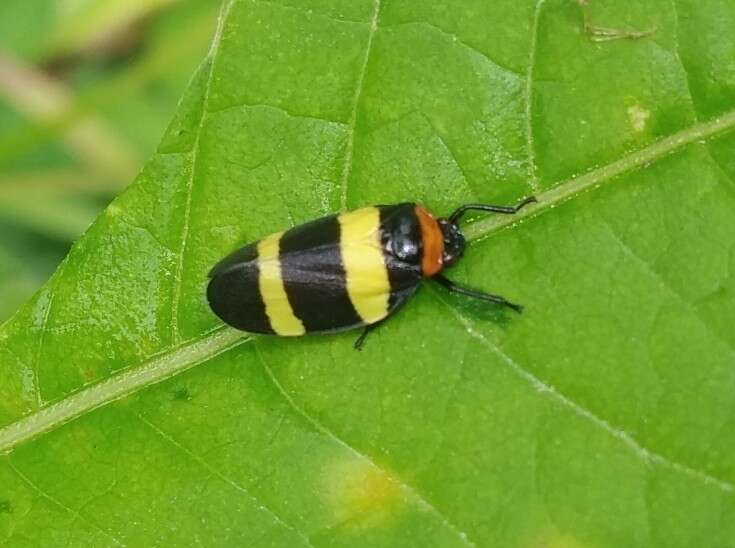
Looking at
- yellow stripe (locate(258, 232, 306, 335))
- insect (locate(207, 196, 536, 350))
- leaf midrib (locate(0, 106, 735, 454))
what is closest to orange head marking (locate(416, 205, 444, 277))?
insect (locate(207, 196, 536, 350))

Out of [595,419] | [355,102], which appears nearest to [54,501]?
[355,102]

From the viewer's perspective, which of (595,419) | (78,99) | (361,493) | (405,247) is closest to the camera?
(595,419)

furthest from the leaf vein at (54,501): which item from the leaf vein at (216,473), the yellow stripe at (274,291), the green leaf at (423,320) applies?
the yellow stripe at (274,291)

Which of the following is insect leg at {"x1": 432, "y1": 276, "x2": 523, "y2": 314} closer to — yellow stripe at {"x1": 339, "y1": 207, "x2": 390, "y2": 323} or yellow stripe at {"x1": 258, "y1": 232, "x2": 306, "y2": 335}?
yellow stripe at {"x1": 339, "y1": 207, "x2": 390, "y2": 323}

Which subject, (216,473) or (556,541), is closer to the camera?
(556,541)

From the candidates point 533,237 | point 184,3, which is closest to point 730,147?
point 533,237

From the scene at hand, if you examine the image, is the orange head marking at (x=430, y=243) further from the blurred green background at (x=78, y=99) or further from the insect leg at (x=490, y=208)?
the blurred green background at (x=78, y=99)

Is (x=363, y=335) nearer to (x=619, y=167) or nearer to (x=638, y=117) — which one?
(x=619, y=167)

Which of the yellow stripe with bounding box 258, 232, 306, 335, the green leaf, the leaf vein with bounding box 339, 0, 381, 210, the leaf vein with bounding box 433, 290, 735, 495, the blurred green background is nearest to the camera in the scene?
the leaf vein with bounding box 433, 290, 735, 495
